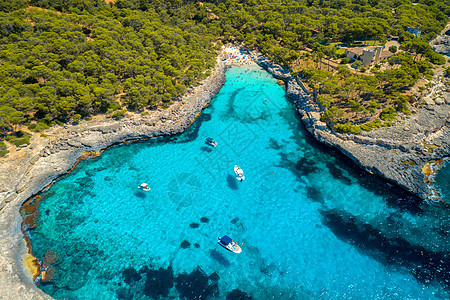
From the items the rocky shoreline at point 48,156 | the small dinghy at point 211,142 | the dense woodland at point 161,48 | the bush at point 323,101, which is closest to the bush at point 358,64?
the dense woodland at point 161,48

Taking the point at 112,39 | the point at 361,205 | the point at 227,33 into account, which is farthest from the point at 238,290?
the point at 227,33

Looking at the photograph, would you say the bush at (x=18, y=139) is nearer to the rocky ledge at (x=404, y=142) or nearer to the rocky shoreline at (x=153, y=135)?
the rocky shoreline at (x=153, y=135)

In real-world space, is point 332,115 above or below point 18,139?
above

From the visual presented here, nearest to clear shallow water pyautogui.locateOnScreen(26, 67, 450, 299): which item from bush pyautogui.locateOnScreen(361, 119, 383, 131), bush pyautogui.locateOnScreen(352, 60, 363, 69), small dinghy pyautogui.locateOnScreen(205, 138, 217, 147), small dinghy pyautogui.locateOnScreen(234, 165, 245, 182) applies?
small dinghy pyautogui.locateOnScreen(234, 165, 245, 182)

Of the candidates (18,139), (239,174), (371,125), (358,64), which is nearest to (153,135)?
(239,174)

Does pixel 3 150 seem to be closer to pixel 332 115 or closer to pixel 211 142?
pixel 211 142

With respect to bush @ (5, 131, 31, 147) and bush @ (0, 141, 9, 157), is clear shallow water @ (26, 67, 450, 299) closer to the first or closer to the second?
bush @ (0, 141, 9, 157)
